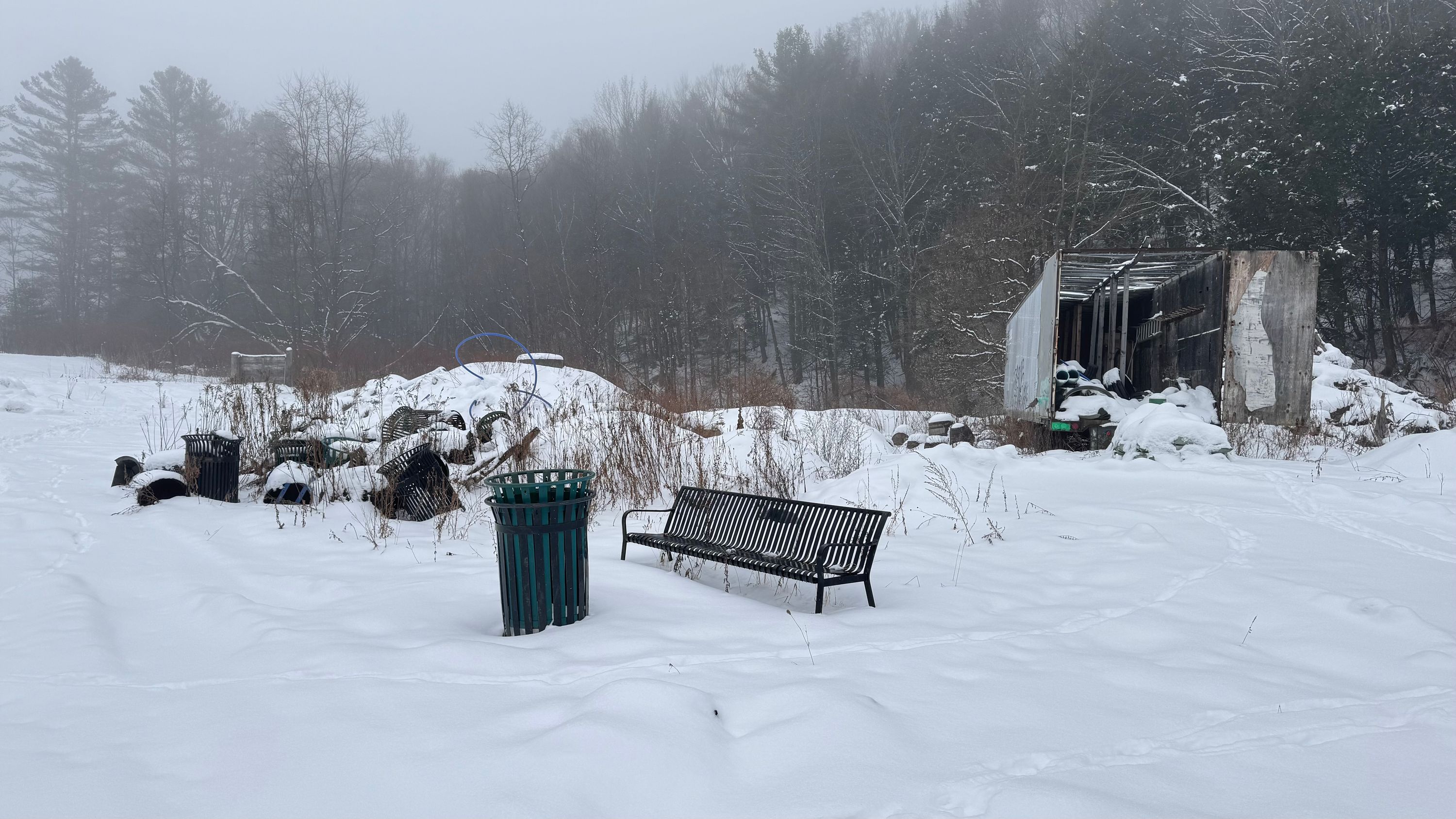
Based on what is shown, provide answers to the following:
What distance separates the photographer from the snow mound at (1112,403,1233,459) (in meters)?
9.77

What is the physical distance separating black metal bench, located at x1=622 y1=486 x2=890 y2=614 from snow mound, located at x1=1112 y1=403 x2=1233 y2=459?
637cm

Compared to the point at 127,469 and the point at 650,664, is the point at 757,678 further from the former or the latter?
the point at 127,469

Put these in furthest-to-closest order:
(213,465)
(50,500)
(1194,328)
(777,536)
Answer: (1194,328)
(213,465)
(50,500)
(777,536)

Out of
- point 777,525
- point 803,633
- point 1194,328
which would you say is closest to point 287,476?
point 777,525

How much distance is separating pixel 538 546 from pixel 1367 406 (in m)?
14.9

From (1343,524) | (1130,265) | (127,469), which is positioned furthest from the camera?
(1130,265)

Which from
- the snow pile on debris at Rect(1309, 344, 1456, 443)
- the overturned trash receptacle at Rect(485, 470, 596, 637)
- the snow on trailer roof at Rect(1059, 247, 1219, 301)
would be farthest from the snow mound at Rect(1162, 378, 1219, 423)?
the overturned trash receptacle at Rect(485, 470, 596, 637)

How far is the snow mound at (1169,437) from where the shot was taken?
977 cm

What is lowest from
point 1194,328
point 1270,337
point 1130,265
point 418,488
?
point 418,488

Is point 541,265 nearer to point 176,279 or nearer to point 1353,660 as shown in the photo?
point 176,279

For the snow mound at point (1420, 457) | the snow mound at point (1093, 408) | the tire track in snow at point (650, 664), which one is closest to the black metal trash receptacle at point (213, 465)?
the tire track in snow at point (650, 664)

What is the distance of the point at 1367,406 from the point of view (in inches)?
523

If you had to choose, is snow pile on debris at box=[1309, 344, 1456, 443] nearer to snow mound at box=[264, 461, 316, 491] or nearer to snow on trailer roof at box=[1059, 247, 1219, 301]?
snow on trailer roof at box=[1059, 247, 1219, 301]

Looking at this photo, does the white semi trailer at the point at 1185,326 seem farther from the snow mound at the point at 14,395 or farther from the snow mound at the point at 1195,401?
the snow mound at the point at 14,395
